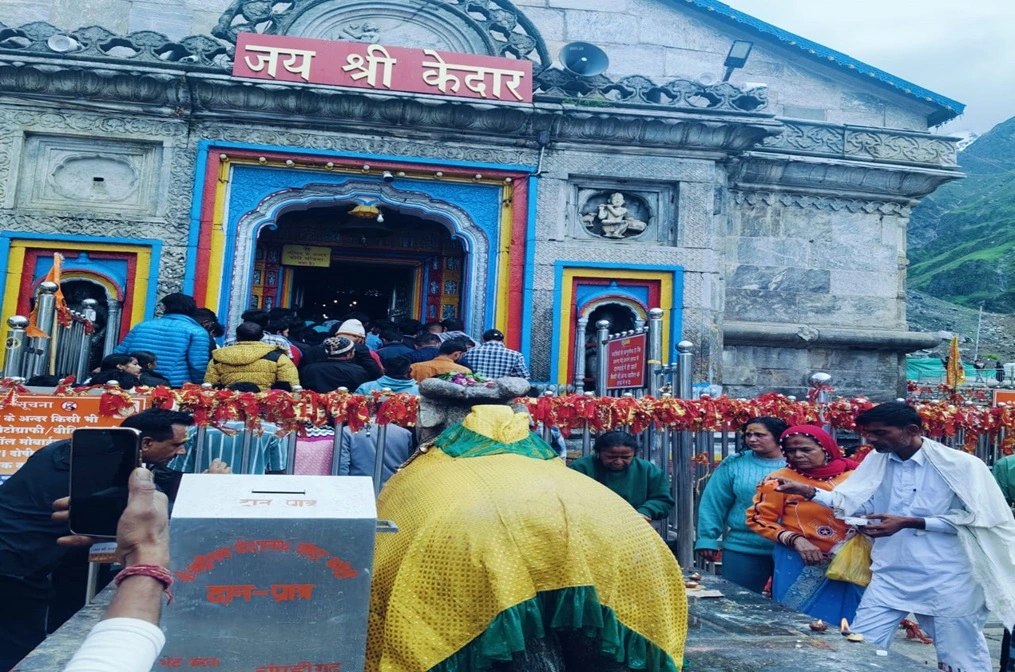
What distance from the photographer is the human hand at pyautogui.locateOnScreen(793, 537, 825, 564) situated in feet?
14.8

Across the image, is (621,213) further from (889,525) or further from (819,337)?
(889,525)

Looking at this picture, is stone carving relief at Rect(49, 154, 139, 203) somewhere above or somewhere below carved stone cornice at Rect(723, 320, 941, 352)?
above

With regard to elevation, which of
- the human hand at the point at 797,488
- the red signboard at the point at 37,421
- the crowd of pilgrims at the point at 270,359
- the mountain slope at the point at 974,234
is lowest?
the human hand at the point at 797,488

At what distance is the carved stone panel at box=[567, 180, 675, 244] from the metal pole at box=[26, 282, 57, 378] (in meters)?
6.28

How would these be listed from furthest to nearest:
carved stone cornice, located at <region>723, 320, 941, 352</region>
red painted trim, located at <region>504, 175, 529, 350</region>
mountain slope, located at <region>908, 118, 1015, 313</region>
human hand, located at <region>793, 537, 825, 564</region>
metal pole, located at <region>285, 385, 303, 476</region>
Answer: mountain slope, located at <region>908, 118, 1015, 313</region> → carved stone cornice, located at <region>723, 320, 941, 352</region> → red painted trim, located at <region>504, 175, 529, 350</region> → metal pole, located at <region>285, 385, 303, 476</region> → human hand, located at <region>793, 537, 825, 564</region>

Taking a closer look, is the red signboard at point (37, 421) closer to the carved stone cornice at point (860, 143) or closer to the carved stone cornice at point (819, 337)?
the carved stone cornice at point (819, 337)

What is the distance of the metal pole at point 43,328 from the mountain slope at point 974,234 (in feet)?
138

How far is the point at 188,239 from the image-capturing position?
9.92 metres

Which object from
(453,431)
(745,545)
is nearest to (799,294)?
(745,545)

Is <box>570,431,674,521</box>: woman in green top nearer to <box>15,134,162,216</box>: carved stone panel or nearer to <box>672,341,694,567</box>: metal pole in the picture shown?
<box>672,341,694,567</box>: metal pole

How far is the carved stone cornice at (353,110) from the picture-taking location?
970 centimetres

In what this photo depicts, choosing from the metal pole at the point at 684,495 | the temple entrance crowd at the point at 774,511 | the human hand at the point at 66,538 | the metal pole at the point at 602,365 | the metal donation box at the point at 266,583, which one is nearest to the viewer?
the metal donation box at the point at 266,583

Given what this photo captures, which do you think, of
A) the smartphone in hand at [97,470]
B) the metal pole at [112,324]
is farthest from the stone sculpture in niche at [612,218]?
the smartphone in hand at [97,470]

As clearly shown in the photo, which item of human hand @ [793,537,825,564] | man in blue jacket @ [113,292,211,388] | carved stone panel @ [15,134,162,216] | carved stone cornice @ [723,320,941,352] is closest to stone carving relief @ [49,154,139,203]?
carved stone panel @ [15,134,162,216]
